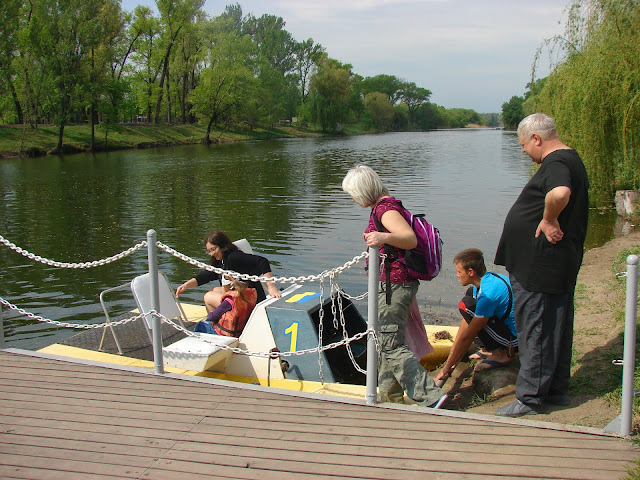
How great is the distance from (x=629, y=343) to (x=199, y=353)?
11.3 ft

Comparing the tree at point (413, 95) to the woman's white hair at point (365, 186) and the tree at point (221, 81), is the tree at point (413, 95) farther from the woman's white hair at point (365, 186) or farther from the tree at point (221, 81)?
the woman's white hair at point (365, 186)

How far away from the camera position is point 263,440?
3.65m

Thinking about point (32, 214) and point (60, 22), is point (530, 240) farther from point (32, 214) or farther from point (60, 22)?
point (60, 22)

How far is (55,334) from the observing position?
28.4ft

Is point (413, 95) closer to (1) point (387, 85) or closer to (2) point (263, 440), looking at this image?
(1) point (387, 85)

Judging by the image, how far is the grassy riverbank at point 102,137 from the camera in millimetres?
44188

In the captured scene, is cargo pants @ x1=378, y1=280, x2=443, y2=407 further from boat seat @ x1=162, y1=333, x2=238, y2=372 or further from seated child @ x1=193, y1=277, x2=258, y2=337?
seated child @ x1=193, y1=277, x2=258, y2=337

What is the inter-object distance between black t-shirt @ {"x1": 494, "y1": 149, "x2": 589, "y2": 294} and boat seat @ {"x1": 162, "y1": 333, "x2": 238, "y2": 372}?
2.79m

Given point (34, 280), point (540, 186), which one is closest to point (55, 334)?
point (34, 280)

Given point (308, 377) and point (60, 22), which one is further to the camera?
point (60, 22)

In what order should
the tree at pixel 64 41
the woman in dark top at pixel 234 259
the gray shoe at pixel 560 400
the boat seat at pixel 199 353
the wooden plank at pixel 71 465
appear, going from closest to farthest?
the wooden plank at pixel 71 465
the gray shoe at pixel 560 400
the boat seat at pixel 199 353
the woman in dark top at pixel 234 259
the tree at pixel 64 41

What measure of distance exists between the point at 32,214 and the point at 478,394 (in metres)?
17.8

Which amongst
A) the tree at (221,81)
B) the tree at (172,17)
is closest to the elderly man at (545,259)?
the tree at (221,81)

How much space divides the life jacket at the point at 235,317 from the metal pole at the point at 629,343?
3595 millimetres
